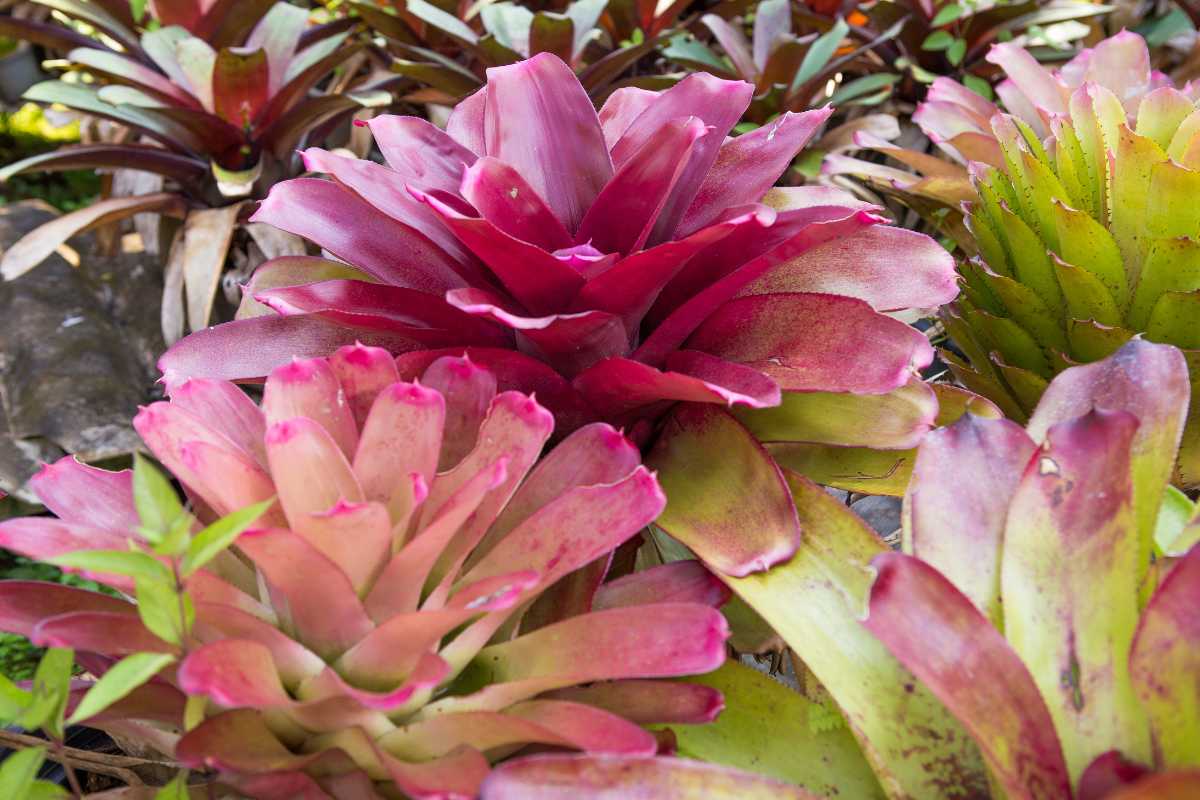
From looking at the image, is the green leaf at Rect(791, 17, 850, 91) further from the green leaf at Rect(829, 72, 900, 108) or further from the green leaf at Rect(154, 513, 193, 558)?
the green leaf at Rect(154, 513, 193, 558)

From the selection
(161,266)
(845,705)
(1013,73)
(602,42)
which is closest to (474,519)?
(845,705)

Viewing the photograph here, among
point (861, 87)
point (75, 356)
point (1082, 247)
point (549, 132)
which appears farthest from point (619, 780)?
point (75, 356)

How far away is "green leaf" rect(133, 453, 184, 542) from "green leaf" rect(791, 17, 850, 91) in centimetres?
137

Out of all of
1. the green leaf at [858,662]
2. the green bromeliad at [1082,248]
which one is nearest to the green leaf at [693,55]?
the green bromeliad at [1082,248]

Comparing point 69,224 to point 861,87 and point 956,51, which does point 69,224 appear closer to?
point 861,87

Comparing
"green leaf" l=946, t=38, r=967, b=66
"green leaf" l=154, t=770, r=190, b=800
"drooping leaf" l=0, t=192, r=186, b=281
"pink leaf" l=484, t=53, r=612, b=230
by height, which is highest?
"pink leaf" l=484, t=53, r=612, b=230

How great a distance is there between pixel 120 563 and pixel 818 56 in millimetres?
1435

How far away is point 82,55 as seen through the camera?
5.08 feet

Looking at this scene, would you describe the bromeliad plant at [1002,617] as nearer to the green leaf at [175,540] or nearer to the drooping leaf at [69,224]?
the green leaf at [175,540]

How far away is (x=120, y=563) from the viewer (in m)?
0.45

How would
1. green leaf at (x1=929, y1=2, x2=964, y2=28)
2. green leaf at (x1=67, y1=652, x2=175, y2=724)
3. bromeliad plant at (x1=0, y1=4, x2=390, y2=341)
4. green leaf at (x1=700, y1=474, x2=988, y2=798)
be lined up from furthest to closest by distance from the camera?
green leaf at (x1=929, y1=2, x2=964, y2=28), bromeliad plant at (x1=0, y1=4, x2=390, y2=341), green leaf at (x1=700, y1=474, x2=988, y2=798), green leaf at (x1=67, y1=652, x2=175, y2=724)

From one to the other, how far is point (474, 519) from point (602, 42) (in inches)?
59.0

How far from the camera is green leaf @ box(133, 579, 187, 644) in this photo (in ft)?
1.49

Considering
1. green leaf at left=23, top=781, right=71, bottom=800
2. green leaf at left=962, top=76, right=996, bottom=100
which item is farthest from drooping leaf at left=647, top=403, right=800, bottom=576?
green leaf at left=962, top=76, right=996, bottom=100
